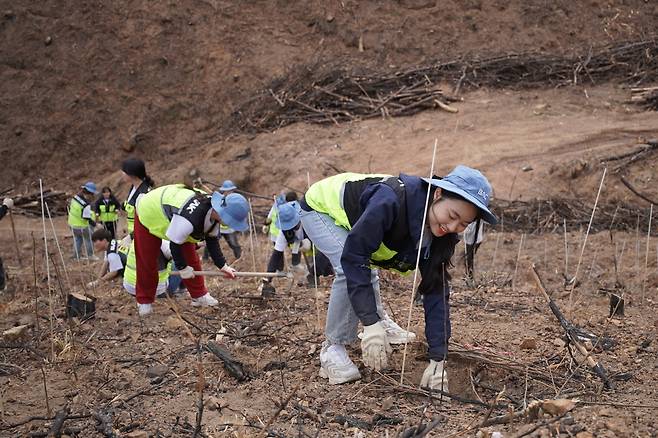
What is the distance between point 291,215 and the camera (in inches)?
247

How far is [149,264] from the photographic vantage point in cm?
500

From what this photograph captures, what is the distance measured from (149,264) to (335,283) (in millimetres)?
2235

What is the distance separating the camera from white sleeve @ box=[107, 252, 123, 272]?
622cm

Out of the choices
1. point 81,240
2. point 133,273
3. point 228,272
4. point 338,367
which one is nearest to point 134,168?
point 133,273

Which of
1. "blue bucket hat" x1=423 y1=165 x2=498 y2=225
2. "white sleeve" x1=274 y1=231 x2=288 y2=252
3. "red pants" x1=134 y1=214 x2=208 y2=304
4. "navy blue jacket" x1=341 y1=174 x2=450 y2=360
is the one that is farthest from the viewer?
"white sleeve" x1=274 y1=231 x2=288 y2=252

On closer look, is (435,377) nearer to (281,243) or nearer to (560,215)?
(281,243)

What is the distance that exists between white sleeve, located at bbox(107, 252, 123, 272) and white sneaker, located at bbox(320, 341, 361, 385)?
3.50 metres

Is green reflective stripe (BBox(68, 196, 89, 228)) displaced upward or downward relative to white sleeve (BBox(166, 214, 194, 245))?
downward

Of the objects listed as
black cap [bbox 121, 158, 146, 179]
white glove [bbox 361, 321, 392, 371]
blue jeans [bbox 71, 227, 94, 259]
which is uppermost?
black cap [bbox 121, 158, 146, 179]

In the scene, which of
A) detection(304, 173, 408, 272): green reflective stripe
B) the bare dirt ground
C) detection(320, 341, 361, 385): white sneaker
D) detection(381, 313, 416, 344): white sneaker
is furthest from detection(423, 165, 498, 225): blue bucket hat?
detection(381, 313, 416, 344): white sneaker

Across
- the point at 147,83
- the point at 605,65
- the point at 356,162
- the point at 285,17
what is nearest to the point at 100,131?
the point at 147,83

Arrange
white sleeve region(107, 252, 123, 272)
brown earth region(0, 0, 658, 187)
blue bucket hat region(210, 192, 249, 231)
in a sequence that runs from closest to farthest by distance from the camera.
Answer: blue bucket hat region(210, 192, 249, 231) → white sleeve region(107, 252, 123, 272) → brown earth region(0, 0, 658, 187)

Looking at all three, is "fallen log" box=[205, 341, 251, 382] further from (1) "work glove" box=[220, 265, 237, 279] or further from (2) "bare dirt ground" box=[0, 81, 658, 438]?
(1) "work glove" box=[220, 265, 237, 279]

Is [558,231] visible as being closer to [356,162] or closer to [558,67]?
[356,162]
